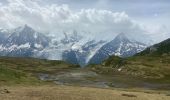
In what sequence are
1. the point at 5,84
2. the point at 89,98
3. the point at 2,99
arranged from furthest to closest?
the point at 5,84
the point at 89,98
the point at 2,99

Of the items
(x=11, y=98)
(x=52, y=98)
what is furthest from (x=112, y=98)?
(x=11, y=98)

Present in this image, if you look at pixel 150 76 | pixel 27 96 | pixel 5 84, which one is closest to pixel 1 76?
pixel 5 84

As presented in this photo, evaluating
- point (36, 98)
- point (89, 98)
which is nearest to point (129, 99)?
point (89, 98)

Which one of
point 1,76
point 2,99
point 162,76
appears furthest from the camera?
point 162,76

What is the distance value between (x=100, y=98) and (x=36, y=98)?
34.8ft

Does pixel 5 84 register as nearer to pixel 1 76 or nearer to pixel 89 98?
pixel 1 76

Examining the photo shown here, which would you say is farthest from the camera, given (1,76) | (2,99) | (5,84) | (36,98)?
(1,76)

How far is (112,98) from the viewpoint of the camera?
60.2m

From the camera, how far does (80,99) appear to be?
182ft

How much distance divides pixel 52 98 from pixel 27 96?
368 cm

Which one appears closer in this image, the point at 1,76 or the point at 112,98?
the point at 112,98

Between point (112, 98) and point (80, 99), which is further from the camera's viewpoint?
point (112, 98)

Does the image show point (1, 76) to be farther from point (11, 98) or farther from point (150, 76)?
point (150, 76)

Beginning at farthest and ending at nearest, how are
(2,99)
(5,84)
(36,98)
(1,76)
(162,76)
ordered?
(162,76)
(1,76)
(5,84)
(36,98)
(2,99)
